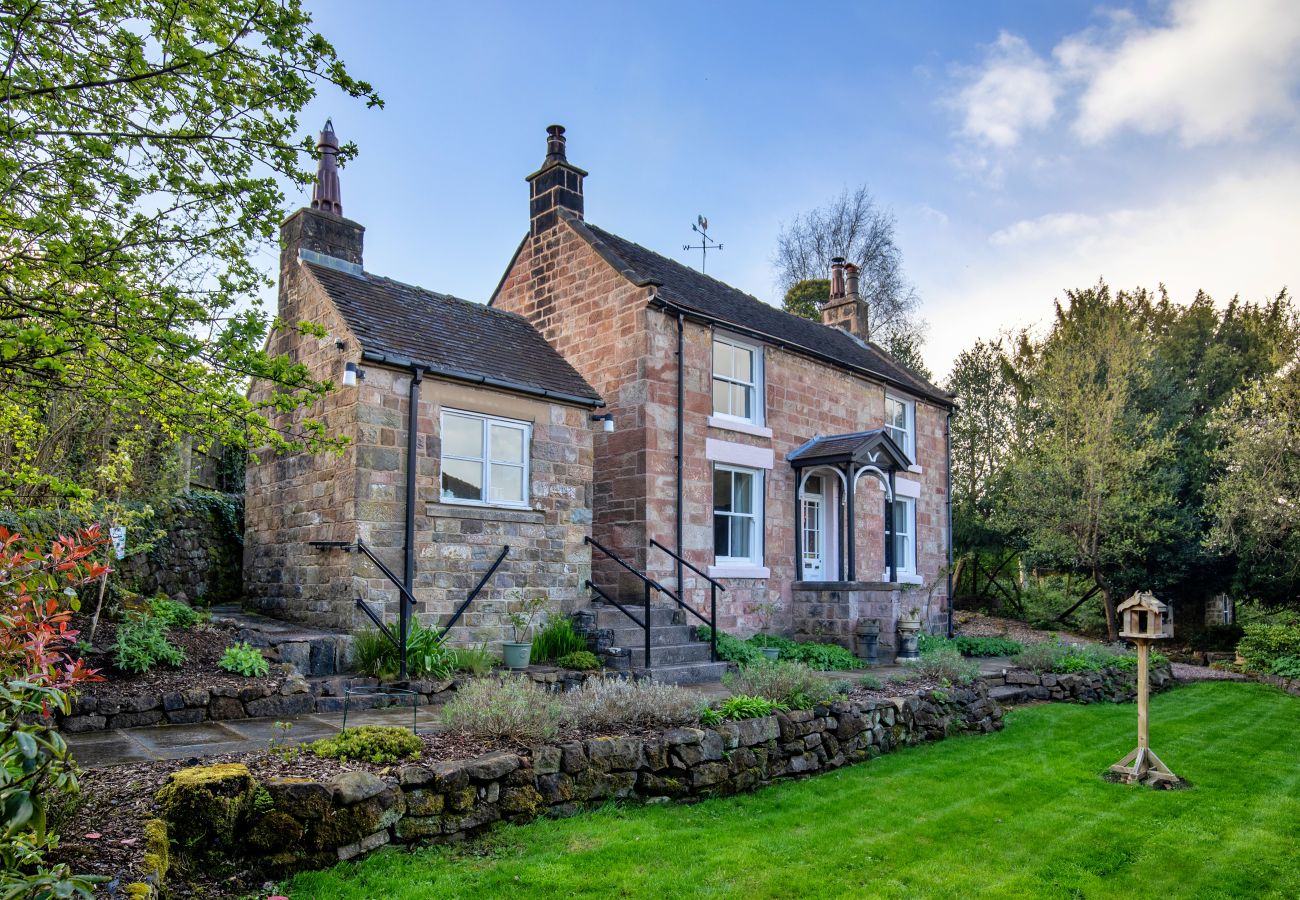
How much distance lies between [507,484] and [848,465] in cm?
677

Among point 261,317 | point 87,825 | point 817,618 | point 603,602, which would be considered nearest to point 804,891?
point 87,825

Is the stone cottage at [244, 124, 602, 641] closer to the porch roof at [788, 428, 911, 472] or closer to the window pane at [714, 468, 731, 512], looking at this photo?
the window pane at [714, 468, 731, 512]

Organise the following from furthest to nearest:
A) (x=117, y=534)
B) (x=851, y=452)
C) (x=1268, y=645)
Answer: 1. (x=1268, y=645)
2. (x=851, y=452)
3. (x=117, y=534)

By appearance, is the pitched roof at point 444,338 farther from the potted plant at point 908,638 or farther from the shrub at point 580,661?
the potted plant at point 908,638

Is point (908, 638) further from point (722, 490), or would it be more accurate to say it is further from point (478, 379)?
point (478, 379)

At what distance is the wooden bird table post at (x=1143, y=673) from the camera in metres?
7.79

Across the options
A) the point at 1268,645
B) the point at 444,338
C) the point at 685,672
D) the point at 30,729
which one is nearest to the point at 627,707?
the point at 685,672

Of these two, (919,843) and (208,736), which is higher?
(208,736)

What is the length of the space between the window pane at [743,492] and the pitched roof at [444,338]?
3404 millimetres

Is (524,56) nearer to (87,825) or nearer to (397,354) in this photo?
(397,354)

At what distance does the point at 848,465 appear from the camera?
50.4 feet

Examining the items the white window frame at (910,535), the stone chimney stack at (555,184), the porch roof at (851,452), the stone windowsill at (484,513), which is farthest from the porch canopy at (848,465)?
the stone chimney stack at (555,184)

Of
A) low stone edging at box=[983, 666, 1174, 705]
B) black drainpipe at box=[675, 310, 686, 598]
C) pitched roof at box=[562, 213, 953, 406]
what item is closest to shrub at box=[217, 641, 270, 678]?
black drainpipe at box=[675, 310, 686, 598]

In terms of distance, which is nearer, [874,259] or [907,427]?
[907,427]
